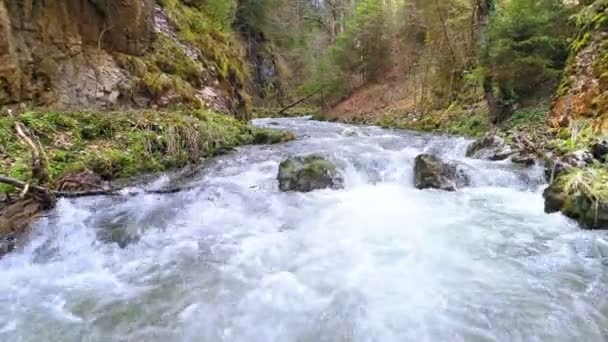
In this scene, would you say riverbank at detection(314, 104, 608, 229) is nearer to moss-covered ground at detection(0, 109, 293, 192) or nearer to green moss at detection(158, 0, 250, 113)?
moss-covered ground at detection(0, 109, 293, 192)

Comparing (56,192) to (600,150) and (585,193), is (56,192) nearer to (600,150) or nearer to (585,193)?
(585,193)

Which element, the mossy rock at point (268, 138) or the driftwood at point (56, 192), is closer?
the driftwood at point (56, 192)

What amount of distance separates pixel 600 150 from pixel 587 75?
2.98 meters

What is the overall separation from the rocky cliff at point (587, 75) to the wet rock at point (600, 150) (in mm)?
1323

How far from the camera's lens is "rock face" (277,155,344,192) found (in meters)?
6.95

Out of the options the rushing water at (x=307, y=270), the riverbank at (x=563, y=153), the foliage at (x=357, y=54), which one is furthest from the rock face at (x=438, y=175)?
the foliage at (x=357, y=54)

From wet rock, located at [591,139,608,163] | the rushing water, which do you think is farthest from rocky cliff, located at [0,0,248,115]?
wet rock, located at [591,139,608,163]

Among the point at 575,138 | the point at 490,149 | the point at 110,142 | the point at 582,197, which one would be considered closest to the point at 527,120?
the point at 490,149

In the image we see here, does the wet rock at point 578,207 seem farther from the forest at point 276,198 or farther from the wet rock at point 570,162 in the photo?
the wet rock at point 570,162

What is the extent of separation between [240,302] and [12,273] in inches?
87.1

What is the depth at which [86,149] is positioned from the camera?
23.5ft

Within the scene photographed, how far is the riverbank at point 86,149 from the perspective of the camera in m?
5.15

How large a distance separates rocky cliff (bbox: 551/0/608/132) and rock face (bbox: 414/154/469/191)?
2400 millimetres

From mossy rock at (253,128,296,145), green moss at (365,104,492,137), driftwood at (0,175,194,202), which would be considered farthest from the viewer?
green moss at (365,104,492,137)
